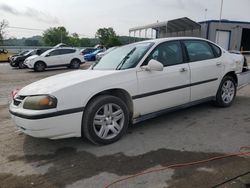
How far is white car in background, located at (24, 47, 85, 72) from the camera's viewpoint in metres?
17.3

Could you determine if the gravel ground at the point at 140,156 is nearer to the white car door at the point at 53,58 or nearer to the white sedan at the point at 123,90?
the white sedan at the point at 123,90

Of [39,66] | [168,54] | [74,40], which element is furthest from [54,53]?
[74,40]

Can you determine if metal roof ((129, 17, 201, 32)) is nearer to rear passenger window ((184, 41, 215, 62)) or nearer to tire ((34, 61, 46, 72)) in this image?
tire ((34, 61, 46, 72))

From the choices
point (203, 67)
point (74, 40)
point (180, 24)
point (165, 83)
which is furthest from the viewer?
point (74, 40)

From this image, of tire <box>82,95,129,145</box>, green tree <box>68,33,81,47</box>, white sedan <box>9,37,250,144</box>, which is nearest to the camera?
white sedan <box>9,37,250,144</box>

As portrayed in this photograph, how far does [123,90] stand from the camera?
12.8 ft

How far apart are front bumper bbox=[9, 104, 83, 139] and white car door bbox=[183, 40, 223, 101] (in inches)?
94.6

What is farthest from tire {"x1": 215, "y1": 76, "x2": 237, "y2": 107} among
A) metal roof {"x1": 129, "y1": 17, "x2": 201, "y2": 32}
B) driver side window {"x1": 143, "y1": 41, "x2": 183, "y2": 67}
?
metal roof {"x1": 129, "y1": 17, "x2": 201, "y2": 32}

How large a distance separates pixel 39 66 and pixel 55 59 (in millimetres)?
1257

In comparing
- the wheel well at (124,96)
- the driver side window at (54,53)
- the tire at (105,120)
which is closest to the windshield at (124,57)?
Answer: the wheel well at (124,96)

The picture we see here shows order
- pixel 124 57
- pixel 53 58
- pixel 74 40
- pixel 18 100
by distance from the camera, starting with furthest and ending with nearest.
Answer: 1. pixel 74 40
2. pixel 53 58
3. pixel 124 57
4. pixel 18 100

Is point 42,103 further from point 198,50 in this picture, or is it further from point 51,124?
point 198,50

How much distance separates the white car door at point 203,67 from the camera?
188 inches

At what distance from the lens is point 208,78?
5.00 m
